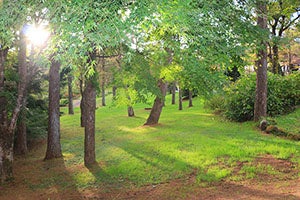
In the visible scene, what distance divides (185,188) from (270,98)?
11053mm

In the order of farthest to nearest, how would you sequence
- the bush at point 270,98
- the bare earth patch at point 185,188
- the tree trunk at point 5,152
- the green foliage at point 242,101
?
the green foliage at point 242,101 < the bush at point 270,98 < the tree trunk at point 5,152 < the bare earth patch at point 185,188

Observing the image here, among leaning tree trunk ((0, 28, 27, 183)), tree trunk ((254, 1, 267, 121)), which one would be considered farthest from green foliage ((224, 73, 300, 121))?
leaning tree trunk ((0, 28, 27, 183))

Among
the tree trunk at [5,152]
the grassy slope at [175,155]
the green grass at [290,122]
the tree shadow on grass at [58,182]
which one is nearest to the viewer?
the tree shadow on grass at [58,182]

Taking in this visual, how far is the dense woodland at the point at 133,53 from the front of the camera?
437 centimetres

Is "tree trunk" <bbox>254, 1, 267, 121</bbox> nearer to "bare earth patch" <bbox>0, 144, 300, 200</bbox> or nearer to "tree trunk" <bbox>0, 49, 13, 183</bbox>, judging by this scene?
"bare earth patch" <bbox>0, 144, 300, 200</bbox>

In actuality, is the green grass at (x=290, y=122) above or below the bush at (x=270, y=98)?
below

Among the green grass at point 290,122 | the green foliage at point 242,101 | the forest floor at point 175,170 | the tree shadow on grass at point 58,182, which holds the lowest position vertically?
the tree shadow on grass at point 58,182

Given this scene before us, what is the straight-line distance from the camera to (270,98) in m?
16.4

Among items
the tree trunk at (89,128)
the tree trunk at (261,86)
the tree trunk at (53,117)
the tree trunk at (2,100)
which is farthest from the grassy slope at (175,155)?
the tree trunk at (2,100)

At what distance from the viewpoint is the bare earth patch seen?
23.5ft

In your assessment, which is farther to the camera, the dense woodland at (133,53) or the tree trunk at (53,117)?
the tree trunk at (53,117)

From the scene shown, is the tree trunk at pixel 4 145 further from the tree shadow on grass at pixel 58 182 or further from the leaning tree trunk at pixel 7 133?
the tree shadow on grass at pixel 58 182

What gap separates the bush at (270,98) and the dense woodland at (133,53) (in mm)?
61

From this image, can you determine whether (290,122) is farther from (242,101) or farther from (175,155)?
(175,155)
